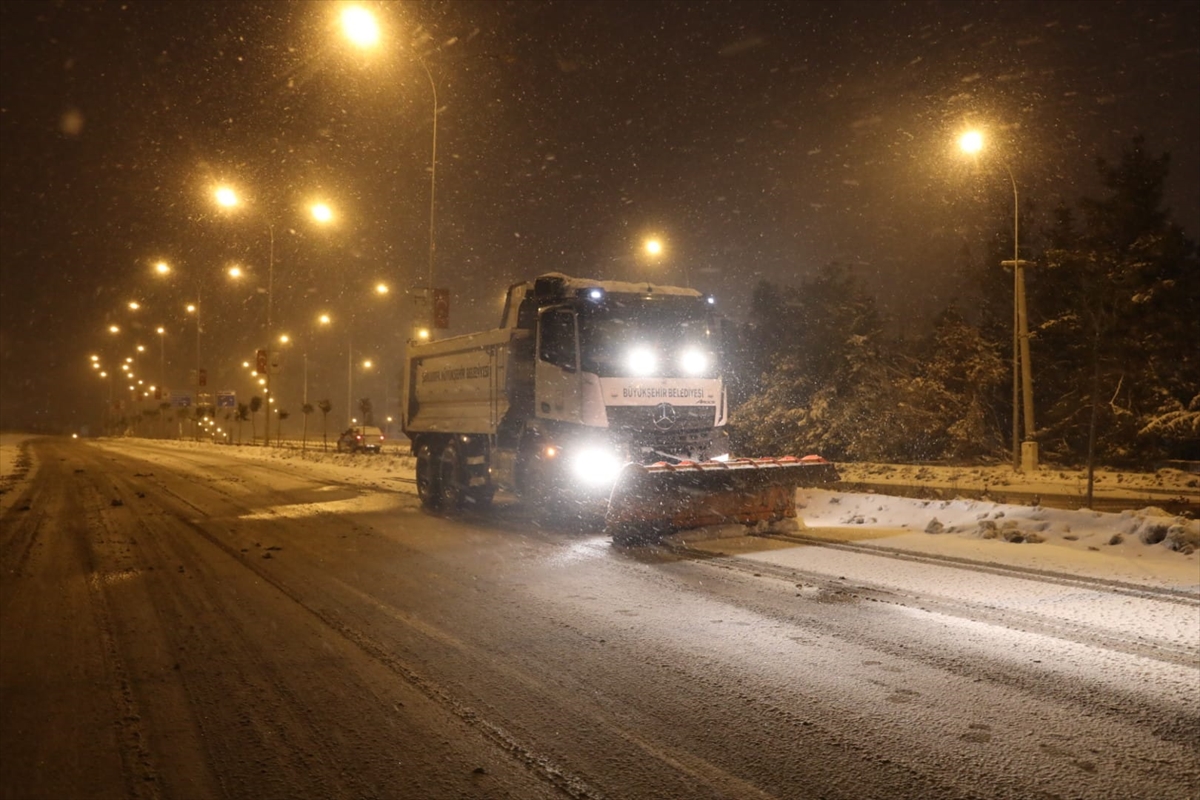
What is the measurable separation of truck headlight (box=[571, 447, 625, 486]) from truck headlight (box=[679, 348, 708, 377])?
1800 mm

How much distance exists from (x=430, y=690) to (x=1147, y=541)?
835 centimetres

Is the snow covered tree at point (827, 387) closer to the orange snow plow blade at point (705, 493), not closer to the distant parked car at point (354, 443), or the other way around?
the orange snow plow blade at point (705, 493)

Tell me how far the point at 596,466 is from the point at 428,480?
227 inches

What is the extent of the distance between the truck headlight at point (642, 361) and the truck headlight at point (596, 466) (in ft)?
3.99

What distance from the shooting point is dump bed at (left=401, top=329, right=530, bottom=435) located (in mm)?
13484

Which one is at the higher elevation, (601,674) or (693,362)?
(693,362)

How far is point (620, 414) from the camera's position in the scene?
11734 millimetres

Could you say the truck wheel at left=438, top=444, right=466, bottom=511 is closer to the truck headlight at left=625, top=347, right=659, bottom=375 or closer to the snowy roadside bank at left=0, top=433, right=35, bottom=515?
the truck headlight at left=625, top=347, right=659, bottom=375

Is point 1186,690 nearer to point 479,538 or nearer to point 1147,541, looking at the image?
point 1147,541

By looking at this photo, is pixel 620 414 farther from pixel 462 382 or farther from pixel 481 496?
pixel 481 496

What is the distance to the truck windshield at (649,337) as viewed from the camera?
39.2ft

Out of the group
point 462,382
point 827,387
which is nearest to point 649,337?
point 462,382

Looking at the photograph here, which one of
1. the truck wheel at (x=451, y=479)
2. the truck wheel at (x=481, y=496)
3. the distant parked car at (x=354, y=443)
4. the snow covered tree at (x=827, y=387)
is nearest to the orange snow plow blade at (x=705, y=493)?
the truck wheel at (x=481, y=496)

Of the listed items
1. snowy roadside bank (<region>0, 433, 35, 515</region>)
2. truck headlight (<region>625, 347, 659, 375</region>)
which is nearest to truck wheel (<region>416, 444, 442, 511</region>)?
truck headlight (<region>625, 347, 659, 375</region>)
